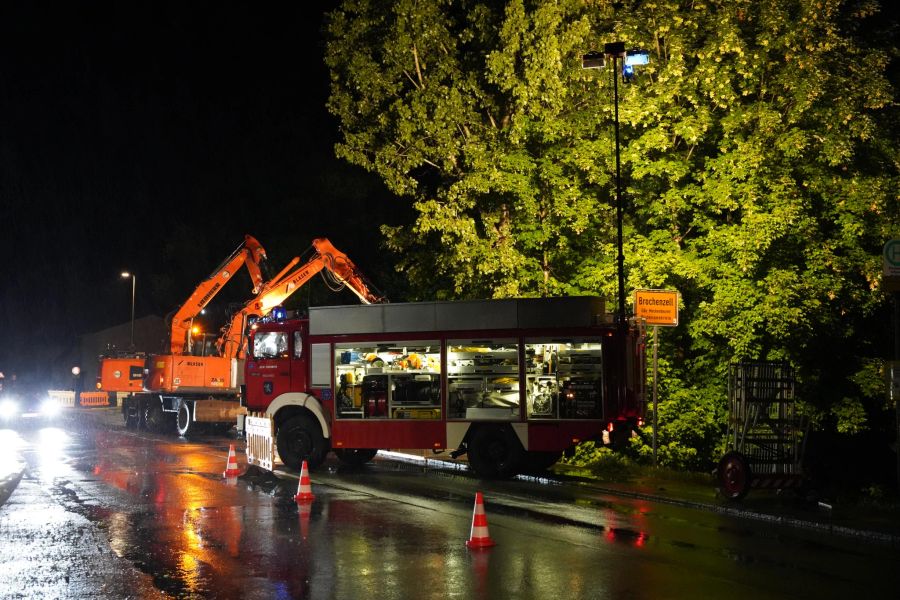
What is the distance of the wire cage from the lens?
14.6 meters

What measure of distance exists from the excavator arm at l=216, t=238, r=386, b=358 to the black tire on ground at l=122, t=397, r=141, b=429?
5606 millimetres

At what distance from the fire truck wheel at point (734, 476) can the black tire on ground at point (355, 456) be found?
7906mm

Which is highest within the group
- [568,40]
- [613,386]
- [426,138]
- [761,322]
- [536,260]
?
[568,40]

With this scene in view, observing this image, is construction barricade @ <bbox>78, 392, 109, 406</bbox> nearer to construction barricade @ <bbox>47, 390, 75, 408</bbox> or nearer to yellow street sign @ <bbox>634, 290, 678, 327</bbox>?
construction barricade @ <bbox>47, 390, 75, 408</bbox>

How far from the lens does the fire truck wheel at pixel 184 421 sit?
31.7m

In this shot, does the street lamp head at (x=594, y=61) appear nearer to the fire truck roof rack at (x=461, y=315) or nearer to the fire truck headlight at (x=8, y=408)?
the fire truck roof rack at (x=461, y=315)

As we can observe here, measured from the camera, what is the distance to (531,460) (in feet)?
62.0

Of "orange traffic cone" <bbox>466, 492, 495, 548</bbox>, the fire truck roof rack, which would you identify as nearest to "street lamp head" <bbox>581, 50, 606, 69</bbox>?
the fire truck roof rack

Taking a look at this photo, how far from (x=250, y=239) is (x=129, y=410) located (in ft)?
28.6

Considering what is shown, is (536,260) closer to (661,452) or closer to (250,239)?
(661,452)

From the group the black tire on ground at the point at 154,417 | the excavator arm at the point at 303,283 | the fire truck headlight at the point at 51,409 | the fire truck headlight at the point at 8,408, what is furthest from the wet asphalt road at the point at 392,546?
the fire truck headlight at the point at 8,408

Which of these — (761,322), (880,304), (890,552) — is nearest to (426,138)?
(761,322)

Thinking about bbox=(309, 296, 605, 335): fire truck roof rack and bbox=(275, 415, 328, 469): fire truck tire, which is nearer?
bbox=(309, 296, 605, 335): fire truck roof rack

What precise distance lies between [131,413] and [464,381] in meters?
21.6
